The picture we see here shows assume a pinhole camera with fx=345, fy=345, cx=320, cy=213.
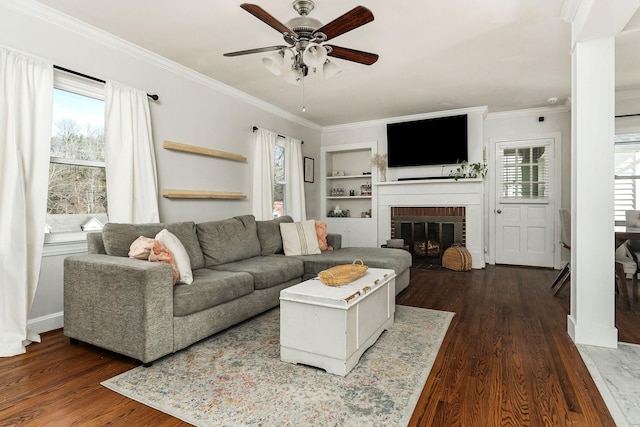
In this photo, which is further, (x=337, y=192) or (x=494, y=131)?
(x=337, y=192)

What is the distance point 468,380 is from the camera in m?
1.97

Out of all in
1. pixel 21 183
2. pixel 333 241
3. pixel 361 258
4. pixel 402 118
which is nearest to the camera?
pixel 21 183

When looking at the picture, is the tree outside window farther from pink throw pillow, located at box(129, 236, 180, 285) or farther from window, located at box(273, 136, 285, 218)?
window, located at box(273, 136, 285, 218)

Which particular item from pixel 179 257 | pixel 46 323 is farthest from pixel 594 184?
pixel 46 323

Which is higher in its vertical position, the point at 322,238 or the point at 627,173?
the point at 627,173

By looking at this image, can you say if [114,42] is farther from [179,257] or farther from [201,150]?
[179,257]

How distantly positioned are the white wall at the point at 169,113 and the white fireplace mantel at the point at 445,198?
2.09 m

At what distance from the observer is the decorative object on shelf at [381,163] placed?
6.15 meters

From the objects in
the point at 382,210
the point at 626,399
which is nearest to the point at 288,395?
the point at 626,399

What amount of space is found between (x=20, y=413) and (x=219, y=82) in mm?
3678

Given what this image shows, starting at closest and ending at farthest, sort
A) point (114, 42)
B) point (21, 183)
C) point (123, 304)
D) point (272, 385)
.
Answer: point (272, 385) < point (123, 304) < point (21, 183) < point (114, 42)

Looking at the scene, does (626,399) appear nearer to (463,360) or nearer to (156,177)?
(463,360)

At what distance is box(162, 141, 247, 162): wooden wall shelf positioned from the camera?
371 cm

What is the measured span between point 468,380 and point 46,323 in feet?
10.3
